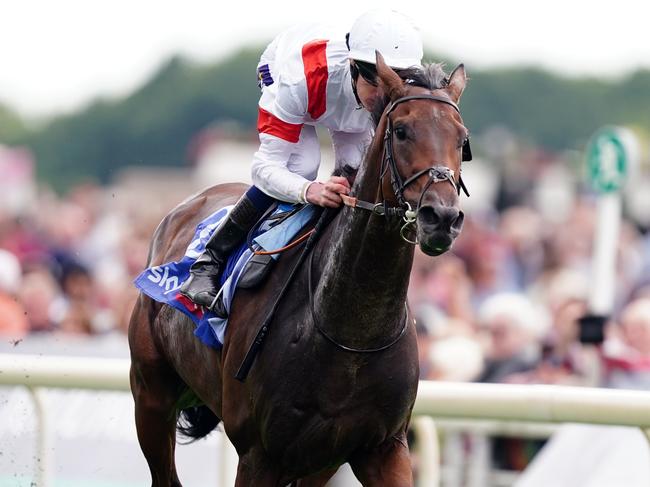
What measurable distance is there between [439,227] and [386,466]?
1.11 meters

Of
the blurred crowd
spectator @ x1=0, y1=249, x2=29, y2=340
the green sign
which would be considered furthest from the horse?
spectator @ x1=0, y1=249, x2=29, y2=340

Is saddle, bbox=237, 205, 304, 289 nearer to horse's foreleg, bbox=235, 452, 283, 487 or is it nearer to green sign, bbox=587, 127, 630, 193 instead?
horse's foreleg, bbox=235, 452, 283, 487

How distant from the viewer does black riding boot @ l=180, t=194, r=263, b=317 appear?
5.04m

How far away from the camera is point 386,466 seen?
15.2 feet

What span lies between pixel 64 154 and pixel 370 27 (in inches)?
2744

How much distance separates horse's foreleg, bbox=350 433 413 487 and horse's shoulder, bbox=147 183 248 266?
4.73ft

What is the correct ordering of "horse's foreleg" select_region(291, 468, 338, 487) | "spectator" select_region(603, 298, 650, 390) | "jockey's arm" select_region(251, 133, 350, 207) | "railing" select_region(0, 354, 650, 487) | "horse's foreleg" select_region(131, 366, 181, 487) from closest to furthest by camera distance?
"jockey's arm" select_region(251, 133, 350, 207) < "horse's foreleg" select_region(291, 468, 338, 487) < "railing" select_region(0, 354, 650, 487) < "horse's foreleg" select_region(131, 366, 181, 487) < "spectator" select_region(603, 298, 650, 390)

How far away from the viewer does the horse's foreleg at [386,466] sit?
461 centimetres

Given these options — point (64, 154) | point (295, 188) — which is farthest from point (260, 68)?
point (64, 154)

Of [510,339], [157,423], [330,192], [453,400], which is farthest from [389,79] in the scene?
[510,339]

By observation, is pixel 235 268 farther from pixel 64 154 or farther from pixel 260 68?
pixel 64 154

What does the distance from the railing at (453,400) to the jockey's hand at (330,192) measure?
134 cm

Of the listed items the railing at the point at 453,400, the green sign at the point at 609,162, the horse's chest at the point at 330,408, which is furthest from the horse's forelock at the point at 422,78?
the green sign at the point at 609,162

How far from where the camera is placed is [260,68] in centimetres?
520
